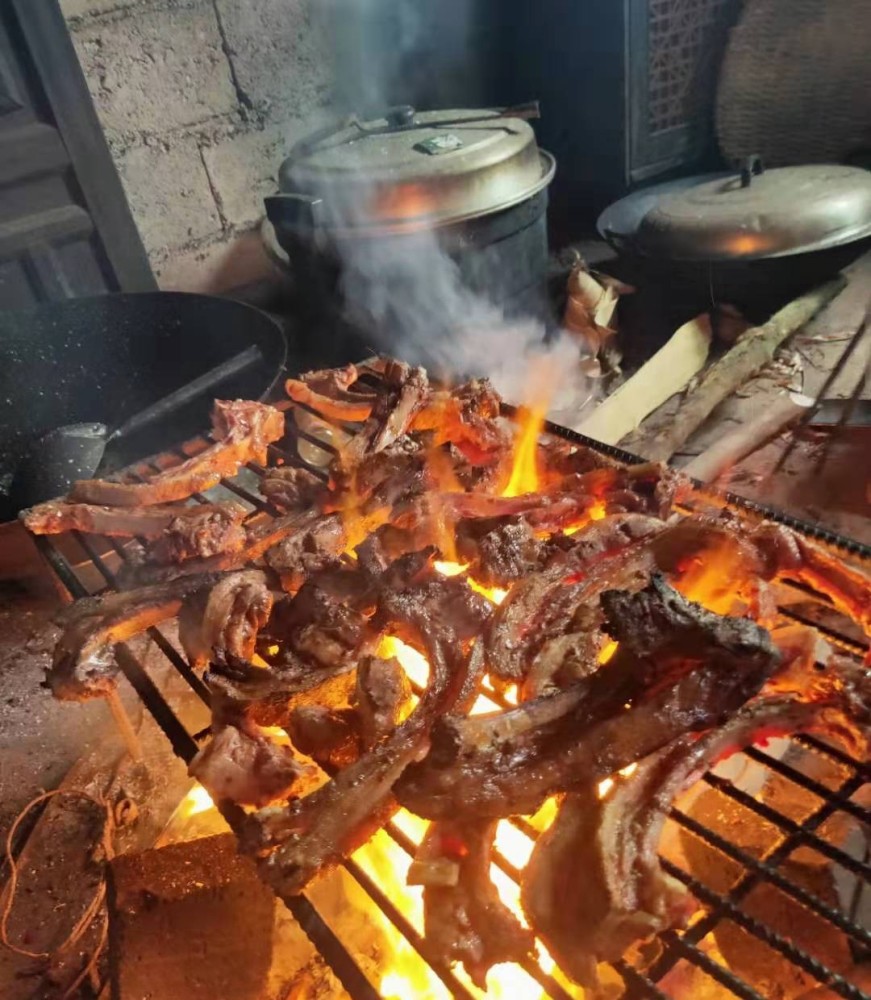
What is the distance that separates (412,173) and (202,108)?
233 cm

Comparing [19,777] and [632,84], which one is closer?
[19,777]

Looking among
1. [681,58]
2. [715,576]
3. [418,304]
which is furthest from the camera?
[681,58]

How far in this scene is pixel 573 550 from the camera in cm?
203

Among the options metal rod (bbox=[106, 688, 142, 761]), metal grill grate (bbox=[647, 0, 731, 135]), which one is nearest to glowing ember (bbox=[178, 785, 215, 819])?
metal rod (bbox=[106, 688, 142, 761])

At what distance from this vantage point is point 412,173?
12.7 feet

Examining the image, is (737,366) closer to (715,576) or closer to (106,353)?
(715,576)

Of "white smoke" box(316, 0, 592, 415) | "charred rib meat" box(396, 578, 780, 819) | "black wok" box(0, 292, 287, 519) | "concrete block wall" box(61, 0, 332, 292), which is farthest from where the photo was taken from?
"concrete block wall" box(61, 0, 332, 292)

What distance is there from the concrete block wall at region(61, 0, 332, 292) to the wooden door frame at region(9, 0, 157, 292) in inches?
6.5

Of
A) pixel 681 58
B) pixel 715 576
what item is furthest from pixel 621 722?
pixel 681 58

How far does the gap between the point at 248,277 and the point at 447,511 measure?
4418 millimetres

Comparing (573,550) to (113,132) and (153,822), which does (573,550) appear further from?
(113,132)

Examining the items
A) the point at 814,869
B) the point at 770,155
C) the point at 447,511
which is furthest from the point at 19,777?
the point at 770,155

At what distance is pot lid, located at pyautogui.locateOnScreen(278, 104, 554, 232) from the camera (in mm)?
3887

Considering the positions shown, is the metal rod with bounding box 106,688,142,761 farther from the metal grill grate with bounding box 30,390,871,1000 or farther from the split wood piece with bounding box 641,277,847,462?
the split wood piece with bounding box 641,277,847,462
